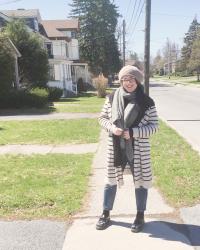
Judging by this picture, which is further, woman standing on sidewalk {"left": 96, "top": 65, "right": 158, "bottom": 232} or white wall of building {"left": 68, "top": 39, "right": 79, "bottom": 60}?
white wall of building {"left": 68, "top": 39, "right": 79, "bottom": 60}

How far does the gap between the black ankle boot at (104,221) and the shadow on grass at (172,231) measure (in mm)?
84

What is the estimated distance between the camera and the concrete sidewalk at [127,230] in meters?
4.71

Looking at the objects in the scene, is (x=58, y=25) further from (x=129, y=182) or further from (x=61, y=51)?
(x=129, y=182)

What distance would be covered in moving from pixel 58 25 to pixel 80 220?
189ft

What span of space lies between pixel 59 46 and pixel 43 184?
144 ft

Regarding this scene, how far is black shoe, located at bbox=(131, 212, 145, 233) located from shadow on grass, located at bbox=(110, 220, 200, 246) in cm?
6

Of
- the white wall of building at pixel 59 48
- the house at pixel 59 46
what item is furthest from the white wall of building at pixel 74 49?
the white wall of building at pixel 59 48

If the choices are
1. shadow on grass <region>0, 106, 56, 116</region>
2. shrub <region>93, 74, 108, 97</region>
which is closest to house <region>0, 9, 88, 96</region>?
shrub <region>93, 74, 108, 97</region>

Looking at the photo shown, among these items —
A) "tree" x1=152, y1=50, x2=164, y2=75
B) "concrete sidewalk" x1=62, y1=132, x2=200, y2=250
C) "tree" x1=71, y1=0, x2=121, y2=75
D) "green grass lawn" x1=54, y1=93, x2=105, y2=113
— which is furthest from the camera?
"tree" x1=152, y1=50, x2=164, y2=75

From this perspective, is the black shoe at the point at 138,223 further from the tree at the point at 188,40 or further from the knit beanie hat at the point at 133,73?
the tree at the point at 188,40

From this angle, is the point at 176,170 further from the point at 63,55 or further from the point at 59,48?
the point at 63,55

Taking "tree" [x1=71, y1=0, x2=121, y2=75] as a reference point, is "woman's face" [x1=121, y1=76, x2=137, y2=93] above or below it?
below

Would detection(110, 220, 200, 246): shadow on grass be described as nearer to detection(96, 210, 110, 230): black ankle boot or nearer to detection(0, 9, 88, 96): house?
detection(96, 210, 110, 230): black ankle boot

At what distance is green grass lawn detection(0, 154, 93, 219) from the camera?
19.5 ft
